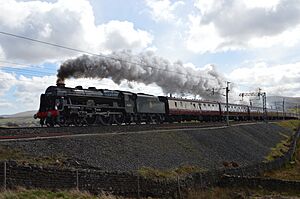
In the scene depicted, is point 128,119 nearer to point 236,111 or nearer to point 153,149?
point 153,149

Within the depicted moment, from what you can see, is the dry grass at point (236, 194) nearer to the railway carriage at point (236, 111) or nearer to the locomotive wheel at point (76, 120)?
the locomotive wheel at point (76, 120)

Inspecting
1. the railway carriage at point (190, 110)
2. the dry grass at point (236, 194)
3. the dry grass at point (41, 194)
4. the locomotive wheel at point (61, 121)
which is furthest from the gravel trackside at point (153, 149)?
the railway carriage at point (190, 110)

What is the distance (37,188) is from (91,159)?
5211 millimetres

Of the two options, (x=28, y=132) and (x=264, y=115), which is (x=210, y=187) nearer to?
(x=28, y=132)

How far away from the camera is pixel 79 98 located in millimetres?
26250

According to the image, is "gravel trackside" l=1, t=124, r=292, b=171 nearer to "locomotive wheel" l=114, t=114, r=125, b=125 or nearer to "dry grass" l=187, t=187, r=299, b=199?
"dry grass" l=187, t=187, r=299, b=199

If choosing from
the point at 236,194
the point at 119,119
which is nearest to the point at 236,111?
the point at 119,119

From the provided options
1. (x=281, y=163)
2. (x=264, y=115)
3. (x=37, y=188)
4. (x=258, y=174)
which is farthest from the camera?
(x=264, y=115)

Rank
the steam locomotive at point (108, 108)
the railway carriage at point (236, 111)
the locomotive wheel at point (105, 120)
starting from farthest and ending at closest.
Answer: the railway carriage at point (236, 111) → the locomotive wheel at point (105, 120) → the steam locomotive at point (108, 108)

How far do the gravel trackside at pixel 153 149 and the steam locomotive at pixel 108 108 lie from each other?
5.14m

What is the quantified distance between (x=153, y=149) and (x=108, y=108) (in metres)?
8.58

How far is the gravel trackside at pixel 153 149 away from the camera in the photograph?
16.6 metres

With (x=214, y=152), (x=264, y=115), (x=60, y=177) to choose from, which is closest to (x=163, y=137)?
(x=214, y=152)

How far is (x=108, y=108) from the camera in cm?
2909
